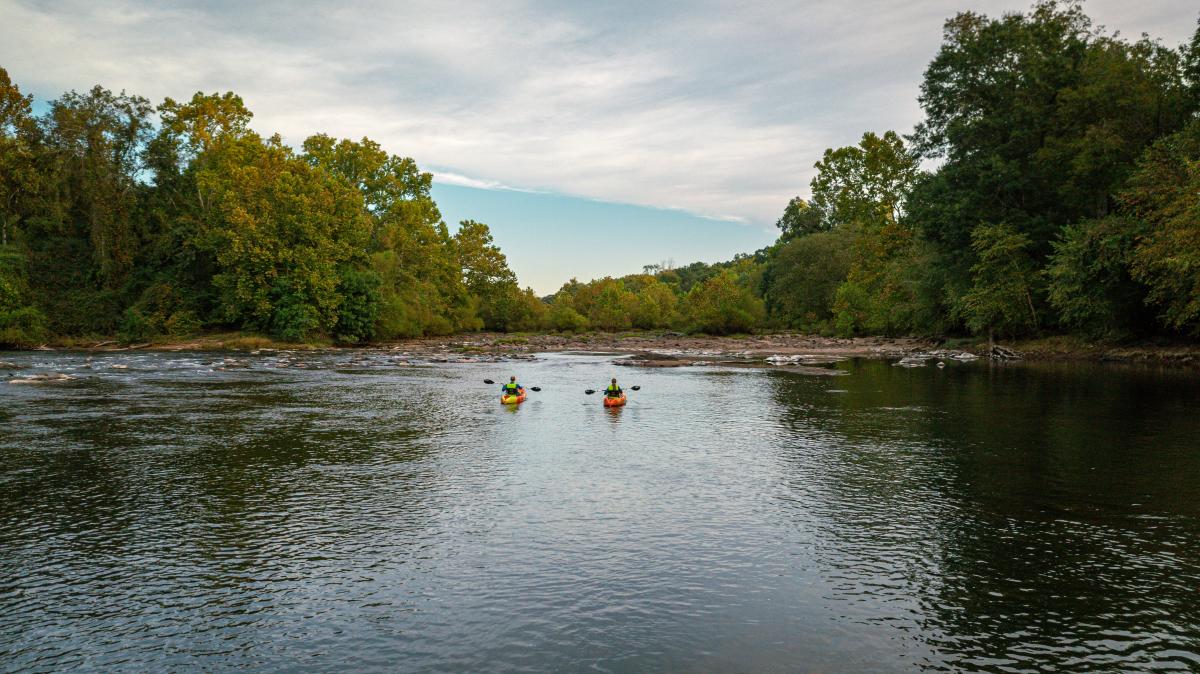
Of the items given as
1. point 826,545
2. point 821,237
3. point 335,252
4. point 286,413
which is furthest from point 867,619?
point 821,237

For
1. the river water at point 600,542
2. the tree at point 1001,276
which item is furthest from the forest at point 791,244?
the river water at point 600,542

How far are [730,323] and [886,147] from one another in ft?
111

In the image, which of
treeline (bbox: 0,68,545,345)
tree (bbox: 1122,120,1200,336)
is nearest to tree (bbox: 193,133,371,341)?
treeline (bbox: 0,68,545,345)

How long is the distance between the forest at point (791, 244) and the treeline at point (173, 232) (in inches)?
9.8

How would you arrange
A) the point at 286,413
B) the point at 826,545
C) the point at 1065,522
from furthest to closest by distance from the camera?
the point at 286,413 → the point at 1065,522 → the point at 826,545

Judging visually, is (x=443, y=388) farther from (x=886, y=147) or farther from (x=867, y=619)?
(x=886, y=147)

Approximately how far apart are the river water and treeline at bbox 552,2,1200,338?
2197 centimetres

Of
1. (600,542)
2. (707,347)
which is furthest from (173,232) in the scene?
(600,542)

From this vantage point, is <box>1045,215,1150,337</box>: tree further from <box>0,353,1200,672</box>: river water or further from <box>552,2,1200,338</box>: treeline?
<box>0,353,1200,672</box>: river water

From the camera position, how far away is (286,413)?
29.7m

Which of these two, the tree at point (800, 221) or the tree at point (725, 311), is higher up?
the tree at point (800, 221)

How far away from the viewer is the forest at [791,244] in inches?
1902

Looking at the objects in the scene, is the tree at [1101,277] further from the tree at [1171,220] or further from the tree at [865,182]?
the tree at [865,182]

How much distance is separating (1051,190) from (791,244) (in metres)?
50.9
